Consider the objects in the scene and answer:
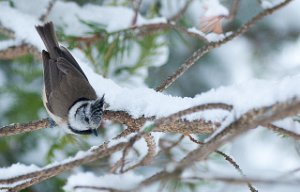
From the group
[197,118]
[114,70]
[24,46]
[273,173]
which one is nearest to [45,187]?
[114,70]

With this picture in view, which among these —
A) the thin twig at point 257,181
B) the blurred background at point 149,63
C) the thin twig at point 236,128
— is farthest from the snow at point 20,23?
the thin twig at point 257,181

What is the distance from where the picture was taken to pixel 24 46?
2.97 m

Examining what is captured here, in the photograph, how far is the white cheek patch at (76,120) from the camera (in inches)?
114

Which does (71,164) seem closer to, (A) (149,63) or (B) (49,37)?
(B) (49,37)

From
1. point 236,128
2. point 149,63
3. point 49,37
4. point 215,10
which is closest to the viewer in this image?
point 236,128

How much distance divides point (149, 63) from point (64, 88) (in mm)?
506

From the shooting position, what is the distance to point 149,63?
3355 millimetres

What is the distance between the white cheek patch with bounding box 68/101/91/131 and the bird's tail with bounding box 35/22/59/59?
0.29 meters

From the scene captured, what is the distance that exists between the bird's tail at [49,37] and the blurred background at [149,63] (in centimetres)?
6

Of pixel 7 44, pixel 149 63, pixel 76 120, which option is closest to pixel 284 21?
pixel 149 63

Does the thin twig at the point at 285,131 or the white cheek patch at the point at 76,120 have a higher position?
the white cheek patch at the point at 76,120

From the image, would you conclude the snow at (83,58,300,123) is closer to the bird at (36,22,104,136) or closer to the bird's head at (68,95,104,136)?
the bird's head at (68,95,104,136)

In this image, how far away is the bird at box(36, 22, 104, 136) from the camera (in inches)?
115

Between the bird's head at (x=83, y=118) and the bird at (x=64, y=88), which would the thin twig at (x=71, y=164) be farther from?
the bird at (x=64, y=88)
